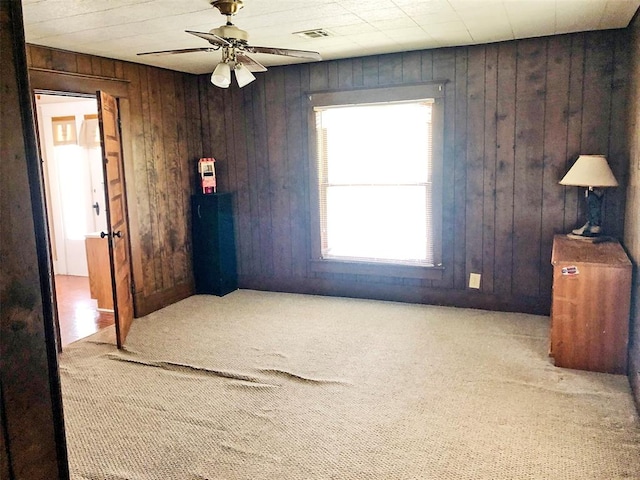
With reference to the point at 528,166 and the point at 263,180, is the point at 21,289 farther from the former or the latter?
the point at 263,180

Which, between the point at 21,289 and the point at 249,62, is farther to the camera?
the point at 249,62

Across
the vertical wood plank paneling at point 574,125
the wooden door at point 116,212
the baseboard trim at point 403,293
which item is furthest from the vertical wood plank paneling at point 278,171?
the vertical wood plank paneling at point 574,125

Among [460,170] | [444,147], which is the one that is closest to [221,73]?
[444,147]

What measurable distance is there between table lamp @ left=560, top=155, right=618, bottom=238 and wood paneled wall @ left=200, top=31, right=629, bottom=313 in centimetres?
16

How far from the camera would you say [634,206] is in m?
3.37

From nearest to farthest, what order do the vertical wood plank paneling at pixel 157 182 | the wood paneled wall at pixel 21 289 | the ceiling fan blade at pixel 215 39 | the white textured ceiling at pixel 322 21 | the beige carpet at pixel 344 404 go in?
the wood paneled wall at pixel 21 289, the beige carpet at pixel 344 404, the ceiling fan blade at pixel 215 39, the white textured ceiling at pixel 322 21, the vertical wood plank paneling at pixel 157 182

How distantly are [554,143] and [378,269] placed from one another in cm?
184

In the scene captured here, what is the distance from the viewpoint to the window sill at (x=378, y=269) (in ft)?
15.8

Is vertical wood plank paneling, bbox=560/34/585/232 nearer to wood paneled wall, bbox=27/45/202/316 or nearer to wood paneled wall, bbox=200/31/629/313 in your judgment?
wood paneled wall, bbox=200/31/629/313

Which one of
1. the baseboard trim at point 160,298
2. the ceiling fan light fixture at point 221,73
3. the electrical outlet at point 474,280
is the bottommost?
the baseboard trim at point 160,298

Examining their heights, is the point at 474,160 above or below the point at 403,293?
above

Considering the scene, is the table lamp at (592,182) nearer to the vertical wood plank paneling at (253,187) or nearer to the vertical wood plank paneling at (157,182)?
the vertical wood plank paneling at (253,187)

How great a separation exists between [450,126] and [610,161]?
1.27 meters

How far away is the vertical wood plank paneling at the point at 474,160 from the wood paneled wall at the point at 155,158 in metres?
2.75
